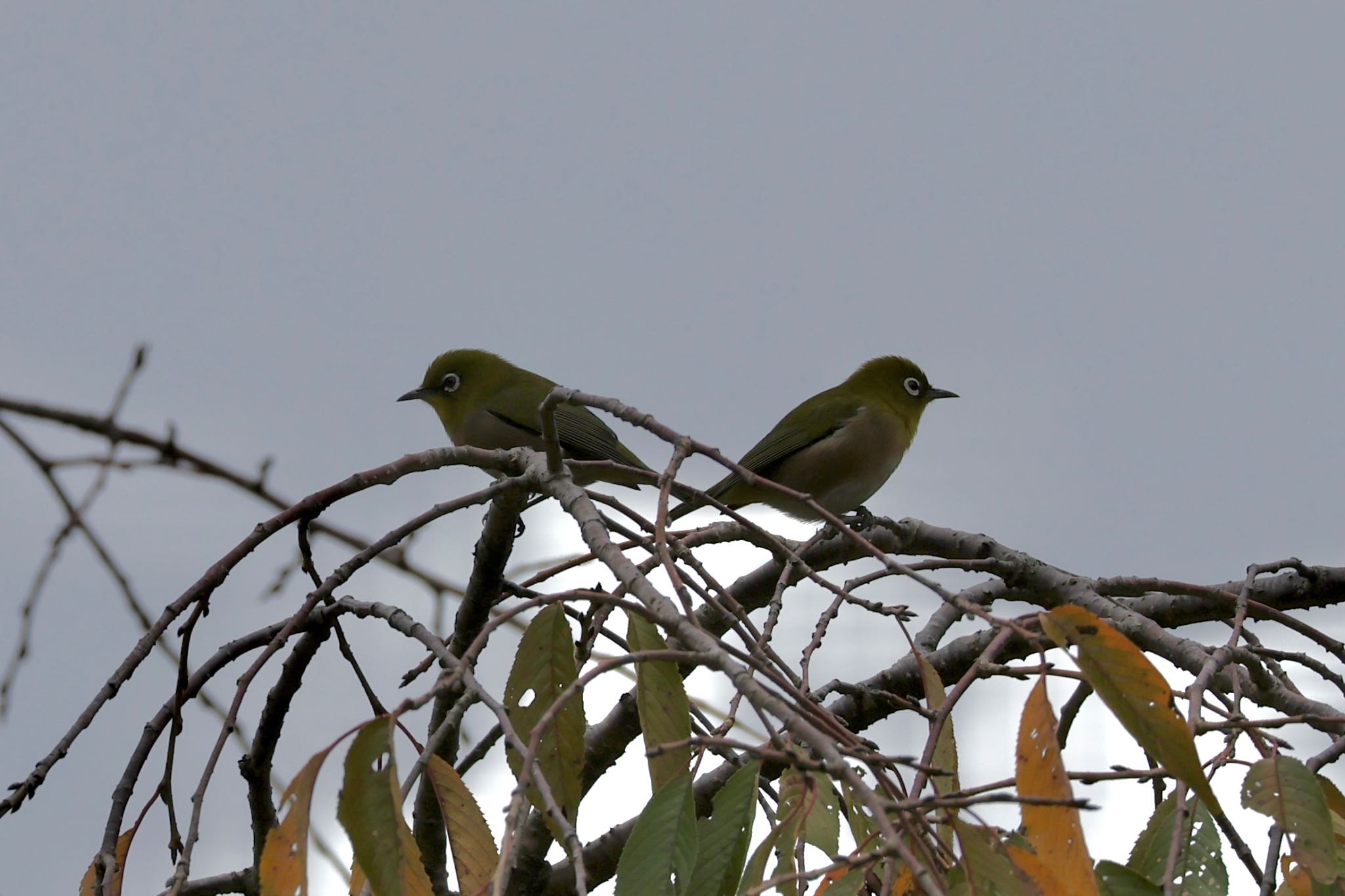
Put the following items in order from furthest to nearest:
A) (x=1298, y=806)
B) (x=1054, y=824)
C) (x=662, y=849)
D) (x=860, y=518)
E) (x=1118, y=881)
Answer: (x=860, y=518)
(x=1298, y=806)
(x=1118, y=881)
(x=662, y=849)
(x=1054, y=824)

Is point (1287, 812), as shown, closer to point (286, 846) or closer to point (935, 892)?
point (935, 892)

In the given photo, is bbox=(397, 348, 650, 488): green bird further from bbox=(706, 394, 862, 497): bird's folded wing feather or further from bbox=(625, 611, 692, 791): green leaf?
bbox=(625, 611, 692, 791): green leaf

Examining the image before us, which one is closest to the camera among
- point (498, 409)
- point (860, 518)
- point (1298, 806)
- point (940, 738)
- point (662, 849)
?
point (662, 849)

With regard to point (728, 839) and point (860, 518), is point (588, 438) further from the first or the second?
point (728, 839)

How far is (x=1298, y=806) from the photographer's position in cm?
222

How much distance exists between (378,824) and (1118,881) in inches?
44.6

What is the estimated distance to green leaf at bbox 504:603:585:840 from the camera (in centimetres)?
228

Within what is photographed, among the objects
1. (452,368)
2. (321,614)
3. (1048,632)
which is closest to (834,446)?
(452,368)

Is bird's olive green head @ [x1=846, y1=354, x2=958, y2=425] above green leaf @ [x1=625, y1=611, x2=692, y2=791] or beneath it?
above

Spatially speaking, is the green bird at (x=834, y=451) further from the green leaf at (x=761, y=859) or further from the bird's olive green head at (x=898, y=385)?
the green leaf at (x=761, y=859)

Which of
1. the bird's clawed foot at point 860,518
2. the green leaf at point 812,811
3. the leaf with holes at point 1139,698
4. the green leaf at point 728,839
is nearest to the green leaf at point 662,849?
the green leaf at point 728,839

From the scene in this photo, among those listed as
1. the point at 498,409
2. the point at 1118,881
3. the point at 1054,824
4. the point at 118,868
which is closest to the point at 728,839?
the point at 1054,824

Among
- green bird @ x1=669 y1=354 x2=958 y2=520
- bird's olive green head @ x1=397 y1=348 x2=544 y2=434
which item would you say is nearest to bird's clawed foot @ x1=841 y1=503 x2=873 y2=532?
green bird @ x1=669 y1=354 x2=958 y2=520

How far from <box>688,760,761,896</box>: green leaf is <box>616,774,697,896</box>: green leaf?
4 centimetres
